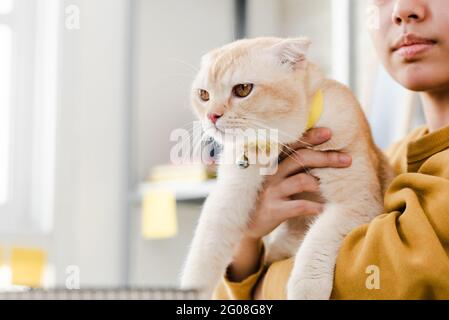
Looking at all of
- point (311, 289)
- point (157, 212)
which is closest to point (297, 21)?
point (311, 289)

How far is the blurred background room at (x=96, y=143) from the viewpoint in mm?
1288

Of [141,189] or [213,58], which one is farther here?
[141,189]

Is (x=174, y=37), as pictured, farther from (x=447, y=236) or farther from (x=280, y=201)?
(x=447, y=236)

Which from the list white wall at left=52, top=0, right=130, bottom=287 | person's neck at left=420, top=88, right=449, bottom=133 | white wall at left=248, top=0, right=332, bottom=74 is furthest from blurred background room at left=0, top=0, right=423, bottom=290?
person's neck at left=420, top=88, right=449, bottom=133

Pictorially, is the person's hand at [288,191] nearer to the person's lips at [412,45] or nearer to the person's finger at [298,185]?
the person's finger at [298,185]

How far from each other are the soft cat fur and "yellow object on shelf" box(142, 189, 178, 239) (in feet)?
1.58

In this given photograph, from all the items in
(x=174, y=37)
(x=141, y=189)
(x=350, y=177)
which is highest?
(x=174, y=37)

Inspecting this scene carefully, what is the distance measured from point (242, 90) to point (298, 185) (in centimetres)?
15

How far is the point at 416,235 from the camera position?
62cm

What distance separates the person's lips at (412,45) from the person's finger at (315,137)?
0.46 ft

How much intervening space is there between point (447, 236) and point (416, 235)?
1.4 inches

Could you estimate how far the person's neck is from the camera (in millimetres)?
812

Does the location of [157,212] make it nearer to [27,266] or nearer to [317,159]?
[27,266]
